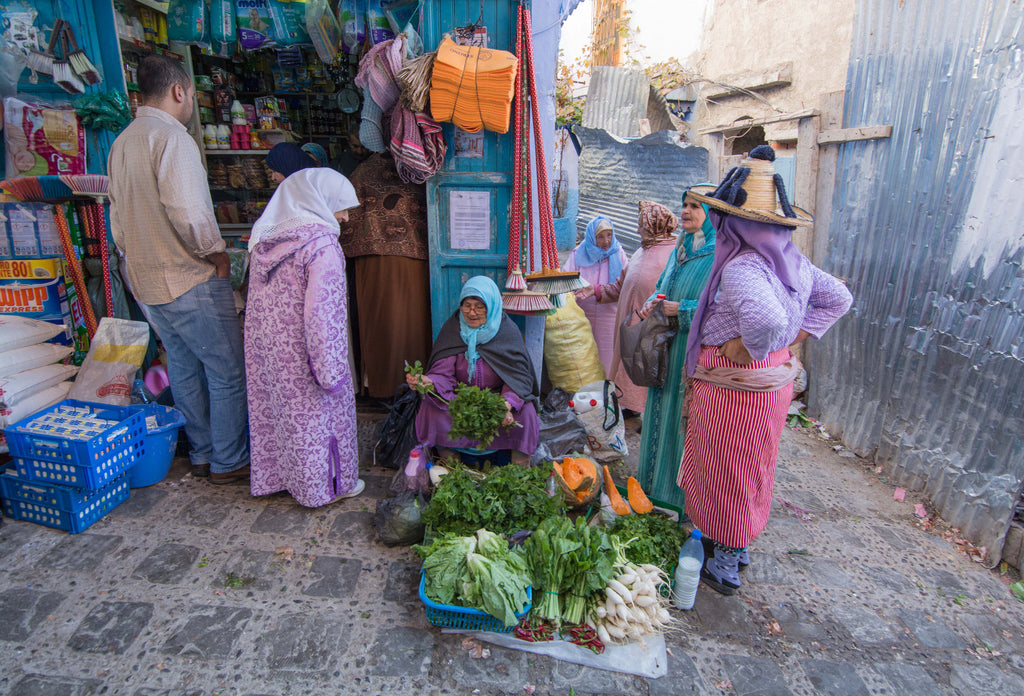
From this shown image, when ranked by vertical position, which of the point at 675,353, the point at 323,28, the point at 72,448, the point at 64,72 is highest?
the point at 323,28

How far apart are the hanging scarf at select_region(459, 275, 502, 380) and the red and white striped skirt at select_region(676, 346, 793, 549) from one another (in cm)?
121

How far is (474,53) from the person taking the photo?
3303 mm

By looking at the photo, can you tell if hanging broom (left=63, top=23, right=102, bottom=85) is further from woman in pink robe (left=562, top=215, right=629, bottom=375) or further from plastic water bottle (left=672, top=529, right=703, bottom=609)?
plastic water bottle (left=672, top=529, right=703, bottom=609)

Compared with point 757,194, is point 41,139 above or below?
above

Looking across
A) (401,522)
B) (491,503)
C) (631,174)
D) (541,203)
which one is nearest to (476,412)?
(491,503)

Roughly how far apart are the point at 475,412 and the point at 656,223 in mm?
2044

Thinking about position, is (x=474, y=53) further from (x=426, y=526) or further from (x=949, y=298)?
(x=949, y=298)

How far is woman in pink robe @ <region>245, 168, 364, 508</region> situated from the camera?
2984 millimetres

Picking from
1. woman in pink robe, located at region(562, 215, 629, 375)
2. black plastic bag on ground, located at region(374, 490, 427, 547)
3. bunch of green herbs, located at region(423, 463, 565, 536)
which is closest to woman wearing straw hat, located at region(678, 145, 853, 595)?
bunch of green herbs, located at region(423, 463, 565, 536)

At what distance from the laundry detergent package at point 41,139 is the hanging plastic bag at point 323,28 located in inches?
71.7

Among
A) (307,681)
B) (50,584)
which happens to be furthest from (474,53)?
(50,584)

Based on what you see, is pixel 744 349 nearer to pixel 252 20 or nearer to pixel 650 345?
pixel 650 345

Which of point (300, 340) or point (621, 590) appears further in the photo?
point (300, 340)

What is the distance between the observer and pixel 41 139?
3.92 m
